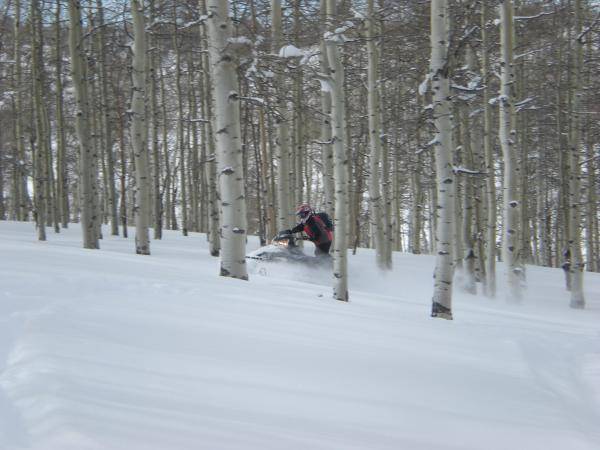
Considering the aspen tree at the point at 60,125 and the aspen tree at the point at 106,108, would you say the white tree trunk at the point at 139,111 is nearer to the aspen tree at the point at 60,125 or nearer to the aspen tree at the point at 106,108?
the aspen tree at the point at 60,125

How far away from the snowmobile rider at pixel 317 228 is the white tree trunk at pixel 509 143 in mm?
3673

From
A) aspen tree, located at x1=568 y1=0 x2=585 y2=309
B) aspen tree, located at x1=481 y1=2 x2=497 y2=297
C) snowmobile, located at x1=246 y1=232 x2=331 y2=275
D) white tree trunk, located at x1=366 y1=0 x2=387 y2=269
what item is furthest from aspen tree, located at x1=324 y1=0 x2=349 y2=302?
aspen tree, located at x1=568 y1=0 x2=585 y2=309

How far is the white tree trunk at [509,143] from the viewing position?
32.6ft

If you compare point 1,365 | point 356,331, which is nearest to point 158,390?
point 1,365

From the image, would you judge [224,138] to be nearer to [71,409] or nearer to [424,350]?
[424,350]

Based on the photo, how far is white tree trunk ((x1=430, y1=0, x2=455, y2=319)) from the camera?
656cm

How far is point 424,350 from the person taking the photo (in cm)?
Result: 424

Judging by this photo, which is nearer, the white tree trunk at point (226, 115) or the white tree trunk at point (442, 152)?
the white tree trunk at point (442, 152)

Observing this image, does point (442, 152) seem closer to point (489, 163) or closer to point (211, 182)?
point (489, 163)

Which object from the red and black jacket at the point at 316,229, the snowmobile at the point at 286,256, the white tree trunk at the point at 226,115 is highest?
the white tree trunk at the point at 226,115

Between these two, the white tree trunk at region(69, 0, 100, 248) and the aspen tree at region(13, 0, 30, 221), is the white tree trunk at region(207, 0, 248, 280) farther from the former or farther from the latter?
the aspen tree at region(13, 0, 30, 221)

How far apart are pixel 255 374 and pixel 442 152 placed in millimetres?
4610

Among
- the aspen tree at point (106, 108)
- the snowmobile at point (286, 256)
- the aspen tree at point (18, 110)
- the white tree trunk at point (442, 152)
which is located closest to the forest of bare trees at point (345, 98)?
the white tree trunk at point (442, 152)

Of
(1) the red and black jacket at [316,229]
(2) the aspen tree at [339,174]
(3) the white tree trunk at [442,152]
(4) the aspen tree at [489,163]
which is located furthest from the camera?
(1) the red and black jacket at [316,229]
